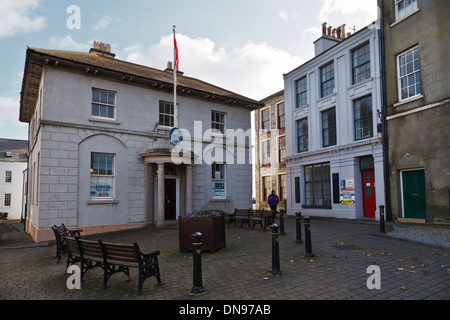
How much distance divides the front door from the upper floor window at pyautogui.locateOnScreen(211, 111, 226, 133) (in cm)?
414

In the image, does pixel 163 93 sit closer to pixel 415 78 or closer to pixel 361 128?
pixel 361 128

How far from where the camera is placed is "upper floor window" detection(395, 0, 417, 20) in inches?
588

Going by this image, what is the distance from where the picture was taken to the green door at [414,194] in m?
14.2

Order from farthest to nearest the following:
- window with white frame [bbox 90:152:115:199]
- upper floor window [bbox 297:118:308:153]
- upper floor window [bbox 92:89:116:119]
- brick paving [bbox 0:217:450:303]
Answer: upper floor window [bbox 297:118:308:153] → upper floor window [bbox 92:89:116:119] → window with white frame [bbox 90:152:115:199] → brick paving [bbox 0:217:450:303]

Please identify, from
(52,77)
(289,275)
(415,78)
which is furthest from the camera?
(415,78)

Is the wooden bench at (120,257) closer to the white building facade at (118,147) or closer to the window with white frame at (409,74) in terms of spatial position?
the white building facade at (118,147)

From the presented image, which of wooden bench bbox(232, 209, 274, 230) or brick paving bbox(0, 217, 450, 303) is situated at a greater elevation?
wooden bench bbox(232, 209, 274, 230)

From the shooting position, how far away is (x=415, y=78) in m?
14.6

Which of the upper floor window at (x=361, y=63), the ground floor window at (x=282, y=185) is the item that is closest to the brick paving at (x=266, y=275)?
the upper floor window at (x=361, y=63)

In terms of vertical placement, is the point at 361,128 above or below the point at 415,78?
below

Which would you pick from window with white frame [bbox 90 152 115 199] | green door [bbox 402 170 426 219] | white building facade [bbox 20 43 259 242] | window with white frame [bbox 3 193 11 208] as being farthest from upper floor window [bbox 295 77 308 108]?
window with white frame [bbox 3 193 11 208]

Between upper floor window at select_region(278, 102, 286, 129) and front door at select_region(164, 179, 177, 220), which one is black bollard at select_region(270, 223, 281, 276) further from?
upper floor window at select_region(278, 102, 286, 129)

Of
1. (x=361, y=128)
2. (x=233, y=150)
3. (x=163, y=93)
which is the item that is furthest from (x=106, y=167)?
(x=361, y=128)
